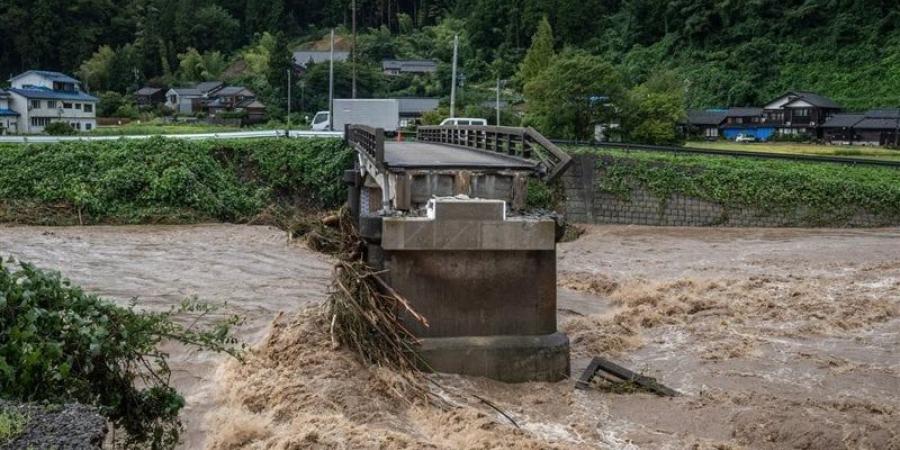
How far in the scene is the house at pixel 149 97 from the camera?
250 ft

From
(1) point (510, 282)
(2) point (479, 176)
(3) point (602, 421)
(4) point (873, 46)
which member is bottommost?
(3) point (602, 421)

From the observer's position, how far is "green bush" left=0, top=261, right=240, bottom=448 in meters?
6.11

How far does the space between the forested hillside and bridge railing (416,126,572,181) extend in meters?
24.2

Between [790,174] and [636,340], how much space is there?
18.3m

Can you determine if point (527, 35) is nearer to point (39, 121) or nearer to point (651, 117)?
point (651, 117)

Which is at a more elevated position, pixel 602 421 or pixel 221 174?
pixel 221 174

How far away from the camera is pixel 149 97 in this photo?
76750 millimetres

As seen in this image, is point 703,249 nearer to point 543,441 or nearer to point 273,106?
point 543,441

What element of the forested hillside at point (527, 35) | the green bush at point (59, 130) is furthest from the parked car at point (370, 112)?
the forested hillside at point (527, 35)

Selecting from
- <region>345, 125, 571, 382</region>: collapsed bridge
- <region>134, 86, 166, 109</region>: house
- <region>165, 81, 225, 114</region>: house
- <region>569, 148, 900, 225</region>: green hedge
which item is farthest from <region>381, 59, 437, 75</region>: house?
<region>345, 125, 571, 382</region>: collapsed bridge

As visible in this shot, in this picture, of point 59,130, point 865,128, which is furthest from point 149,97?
→ point 865,128

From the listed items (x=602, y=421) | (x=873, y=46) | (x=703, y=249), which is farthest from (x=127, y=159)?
(x=873, y=46)

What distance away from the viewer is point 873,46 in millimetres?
64312

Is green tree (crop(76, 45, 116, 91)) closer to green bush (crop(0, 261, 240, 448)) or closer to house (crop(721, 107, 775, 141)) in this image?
house (crop(721, 107, 775, 141))
